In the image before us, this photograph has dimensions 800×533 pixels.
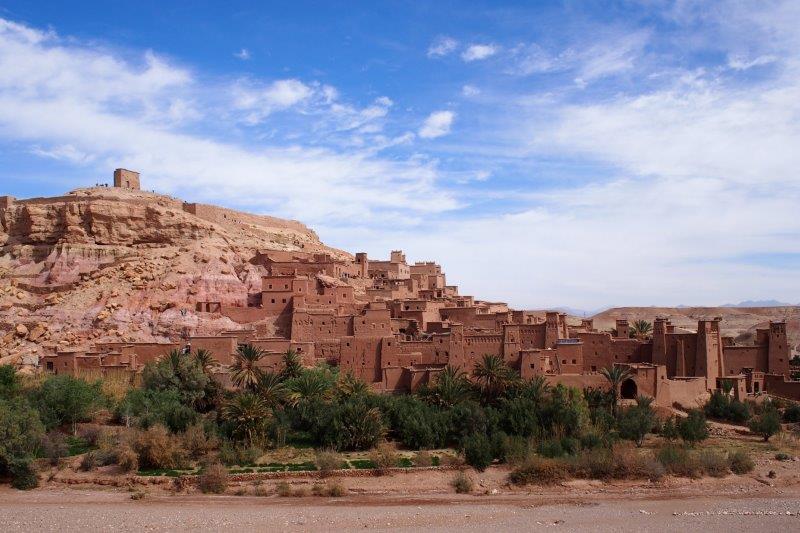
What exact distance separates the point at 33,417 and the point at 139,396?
12.7ft

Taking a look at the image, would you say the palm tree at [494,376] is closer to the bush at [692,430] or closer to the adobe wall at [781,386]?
the bush at [692,430]

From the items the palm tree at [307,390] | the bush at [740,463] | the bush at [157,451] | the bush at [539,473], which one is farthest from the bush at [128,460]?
the bush at [740,463]

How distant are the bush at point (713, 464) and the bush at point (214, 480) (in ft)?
49.9

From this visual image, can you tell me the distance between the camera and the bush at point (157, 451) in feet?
82.9

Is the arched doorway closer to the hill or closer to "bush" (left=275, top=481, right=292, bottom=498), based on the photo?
"bush" (left=275, top=481, right=292, bottom=498)

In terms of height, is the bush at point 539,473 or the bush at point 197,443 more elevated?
the bush at point 197,443

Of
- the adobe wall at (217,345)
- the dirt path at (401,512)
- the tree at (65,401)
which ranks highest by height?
the adobe wall at (217,345)

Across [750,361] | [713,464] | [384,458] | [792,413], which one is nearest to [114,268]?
[384,458]

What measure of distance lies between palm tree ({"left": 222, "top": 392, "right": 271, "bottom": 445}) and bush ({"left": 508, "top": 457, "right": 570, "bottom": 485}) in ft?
27.9

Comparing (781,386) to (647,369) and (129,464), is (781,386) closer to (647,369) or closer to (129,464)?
(647,369)

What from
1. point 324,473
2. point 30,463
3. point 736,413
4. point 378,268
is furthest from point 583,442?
point 378,268

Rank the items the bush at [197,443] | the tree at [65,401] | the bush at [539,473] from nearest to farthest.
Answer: the bush at [539,473]
the bush at [197,443]
the tree at [65,401]

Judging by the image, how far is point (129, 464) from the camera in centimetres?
2512

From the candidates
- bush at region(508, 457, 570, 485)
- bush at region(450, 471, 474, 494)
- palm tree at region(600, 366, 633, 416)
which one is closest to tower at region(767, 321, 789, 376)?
palm tree at region(600, 366, 633, 416)
